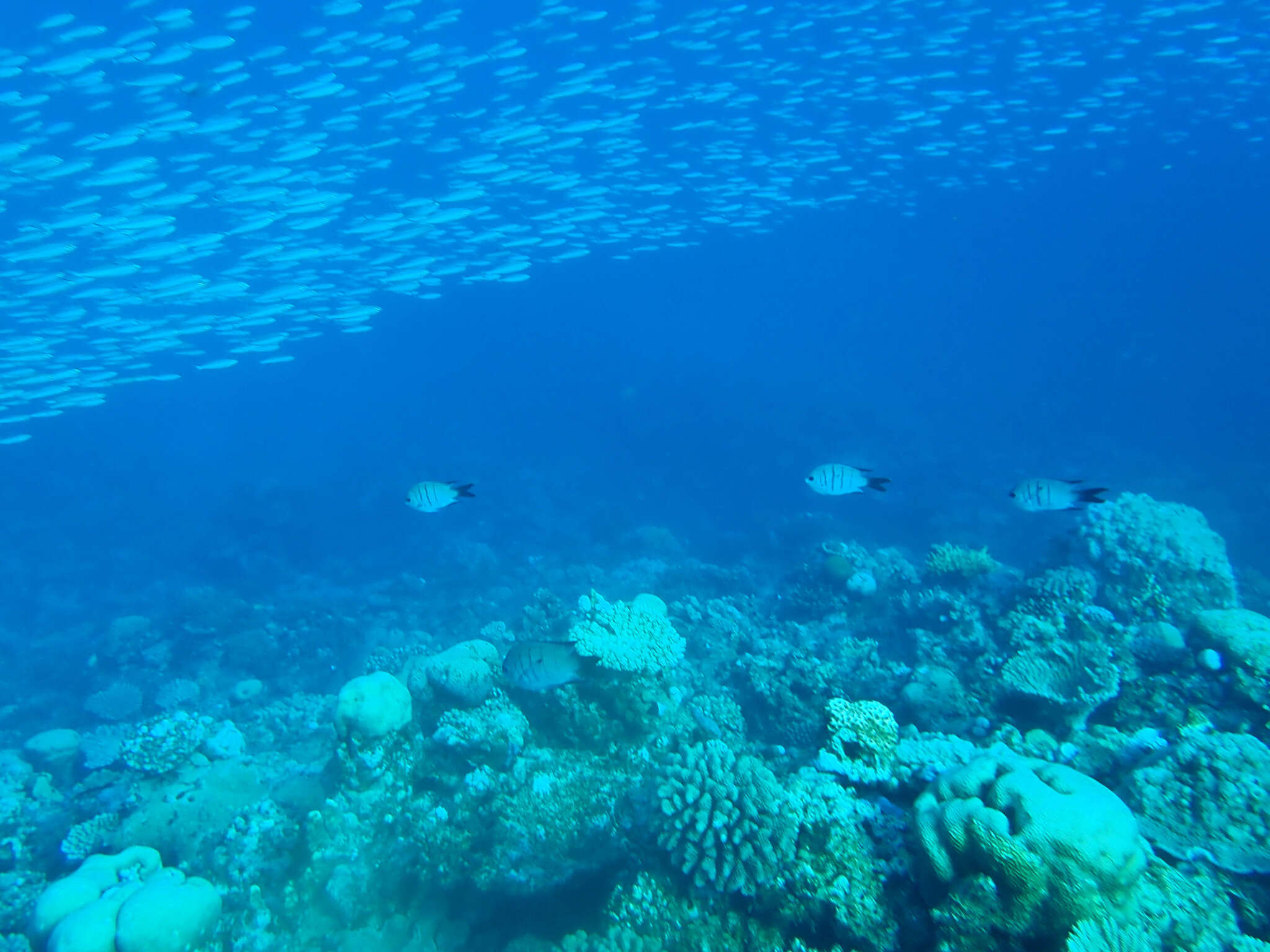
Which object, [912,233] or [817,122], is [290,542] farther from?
[912,233]

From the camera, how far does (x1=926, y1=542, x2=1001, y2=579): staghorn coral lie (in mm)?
9875

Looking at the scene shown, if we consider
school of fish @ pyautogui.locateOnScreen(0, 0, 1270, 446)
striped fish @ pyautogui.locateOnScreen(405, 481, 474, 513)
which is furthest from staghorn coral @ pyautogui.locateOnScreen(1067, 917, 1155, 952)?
school of fish @ pyautogui.locateOnScreen(0, 0, 1270, 446)

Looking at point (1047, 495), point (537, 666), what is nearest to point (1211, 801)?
point (1047, 495)

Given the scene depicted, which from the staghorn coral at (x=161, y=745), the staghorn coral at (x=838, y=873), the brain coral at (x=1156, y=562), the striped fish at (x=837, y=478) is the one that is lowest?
the brain coral at (x=1156, y=562)

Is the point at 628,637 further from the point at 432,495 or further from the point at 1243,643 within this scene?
the point at 1243,643

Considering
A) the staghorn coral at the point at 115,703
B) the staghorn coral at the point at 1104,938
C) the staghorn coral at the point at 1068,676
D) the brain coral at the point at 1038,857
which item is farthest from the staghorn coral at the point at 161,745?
the staghorn coral at the point at 115,703

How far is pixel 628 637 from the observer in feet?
18.2

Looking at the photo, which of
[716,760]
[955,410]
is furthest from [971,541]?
[955,410]

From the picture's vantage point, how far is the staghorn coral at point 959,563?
32.4 ft

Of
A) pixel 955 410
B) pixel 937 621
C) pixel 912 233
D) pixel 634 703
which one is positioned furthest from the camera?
pixel 912 233

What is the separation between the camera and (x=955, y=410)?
5000 cm

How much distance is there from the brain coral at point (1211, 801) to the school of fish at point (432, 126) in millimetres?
17059

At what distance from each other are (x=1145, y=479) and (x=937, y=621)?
25.8 m

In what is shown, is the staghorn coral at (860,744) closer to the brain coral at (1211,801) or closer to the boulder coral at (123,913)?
the brain coral at (1211,801)
